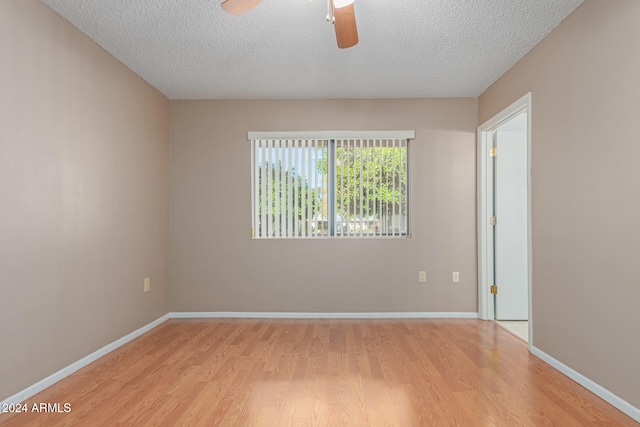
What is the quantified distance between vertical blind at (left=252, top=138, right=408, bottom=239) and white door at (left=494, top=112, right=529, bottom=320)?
945 millimetres

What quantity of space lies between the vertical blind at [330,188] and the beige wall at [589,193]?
4.99 feet

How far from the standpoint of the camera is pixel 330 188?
13.9 ft

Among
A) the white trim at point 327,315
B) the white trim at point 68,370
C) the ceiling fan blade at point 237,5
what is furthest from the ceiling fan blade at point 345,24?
the white trim at point 327,315

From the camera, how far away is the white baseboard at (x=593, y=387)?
6.55 ft

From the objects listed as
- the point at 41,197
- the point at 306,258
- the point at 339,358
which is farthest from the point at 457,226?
the point at 41,197

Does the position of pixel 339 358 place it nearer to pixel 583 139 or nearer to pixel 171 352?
pixel 171 352

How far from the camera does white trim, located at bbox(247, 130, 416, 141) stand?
13.7 feet

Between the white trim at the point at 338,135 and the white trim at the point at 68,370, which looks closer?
the white trim at the point at 68,370

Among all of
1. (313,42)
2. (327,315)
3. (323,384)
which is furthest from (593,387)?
(313,42)

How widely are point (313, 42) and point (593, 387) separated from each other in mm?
2902

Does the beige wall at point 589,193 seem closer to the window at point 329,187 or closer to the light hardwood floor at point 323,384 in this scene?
the light hardwood floor at point 323,384

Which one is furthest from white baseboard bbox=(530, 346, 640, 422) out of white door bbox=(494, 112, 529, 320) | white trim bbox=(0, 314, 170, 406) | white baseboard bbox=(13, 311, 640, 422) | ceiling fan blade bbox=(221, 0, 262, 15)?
white trim bbox=(0, 314, 170, 406)

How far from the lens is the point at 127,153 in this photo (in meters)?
3.38

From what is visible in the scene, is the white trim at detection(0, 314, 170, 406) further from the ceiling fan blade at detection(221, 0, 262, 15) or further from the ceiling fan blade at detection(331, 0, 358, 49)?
the ceiling fan blade at detection(331, 0, 358, 49)
